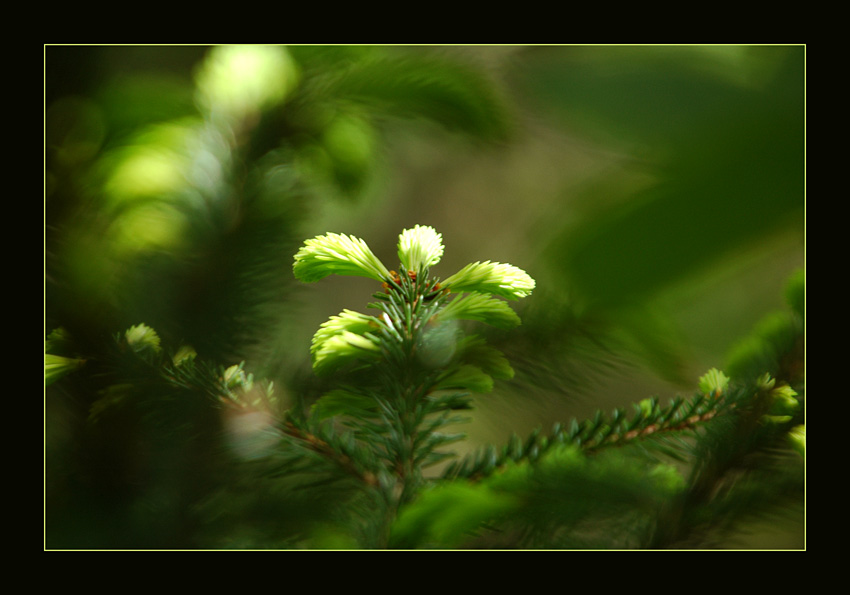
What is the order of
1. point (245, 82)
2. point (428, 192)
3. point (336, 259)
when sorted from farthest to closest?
point (428, 192), point (245, 82), point (336, 259)

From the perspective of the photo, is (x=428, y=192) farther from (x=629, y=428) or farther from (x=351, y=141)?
(x=629, y=428)

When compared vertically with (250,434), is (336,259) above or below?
above

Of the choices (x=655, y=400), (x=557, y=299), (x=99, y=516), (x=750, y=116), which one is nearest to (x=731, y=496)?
(x=655, y=400)

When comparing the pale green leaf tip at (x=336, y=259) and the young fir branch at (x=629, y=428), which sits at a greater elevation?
the pale green leaf tip at (x=336, y=259)

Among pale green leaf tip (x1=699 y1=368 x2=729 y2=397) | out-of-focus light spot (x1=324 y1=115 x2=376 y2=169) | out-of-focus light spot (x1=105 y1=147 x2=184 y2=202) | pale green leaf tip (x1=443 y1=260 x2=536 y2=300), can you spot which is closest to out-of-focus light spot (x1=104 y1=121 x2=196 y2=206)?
out-of-focus light spot (x1=105 y1=147 x2=184 y2=202)

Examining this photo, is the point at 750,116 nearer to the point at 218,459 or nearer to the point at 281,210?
the point at 281,210

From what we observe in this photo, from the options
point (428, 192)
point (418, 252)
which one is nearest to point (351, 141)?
point (428, 192)

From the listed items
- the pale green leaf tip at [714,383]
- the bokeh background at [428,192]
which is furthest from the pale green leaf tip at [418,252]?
the pale green leaf tip at [714,383]

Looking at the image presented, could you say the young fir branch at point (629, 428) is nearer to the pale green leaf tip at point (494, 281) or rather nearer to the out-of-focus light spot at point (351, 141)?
the pale green leaf tip at point (494, 281)

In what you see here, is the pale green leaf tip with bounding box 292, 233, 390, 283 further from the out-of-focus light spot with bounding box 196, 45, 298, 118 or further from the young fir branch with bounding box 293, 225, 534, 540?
the out-of-focus light spot with bounding box 196, 45, 298, 118
